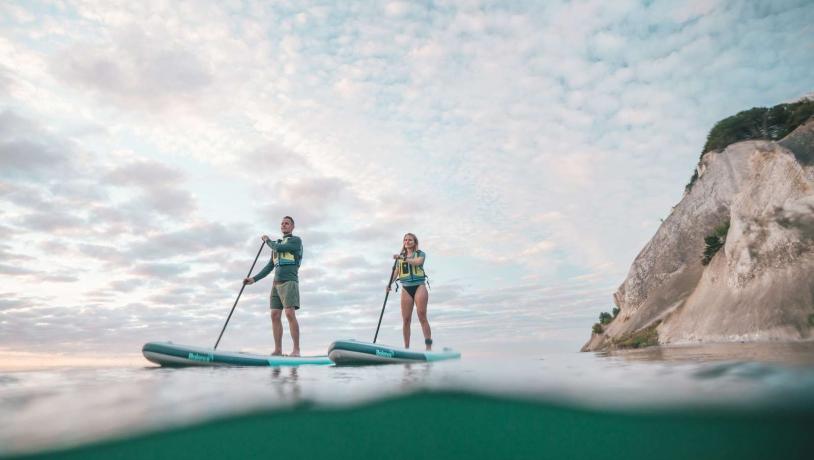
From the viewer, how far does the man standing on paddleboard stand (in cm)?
963

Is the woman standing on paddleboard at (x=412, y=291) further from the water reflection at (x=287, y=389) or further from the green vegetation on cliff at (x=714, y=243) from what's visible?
the green vegetation on cliff at (x=714, y=243)

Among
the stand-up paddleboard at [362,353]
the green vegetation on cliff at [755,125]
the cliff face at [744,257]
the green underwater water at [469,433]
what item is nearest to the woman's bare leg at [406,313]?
the stand-up paddleboard at [362,353]

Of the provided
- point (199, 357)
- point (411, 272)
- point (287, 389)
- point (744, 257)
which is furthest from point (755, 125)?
point (287, 389)

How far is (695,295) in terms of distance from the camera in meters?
22.0

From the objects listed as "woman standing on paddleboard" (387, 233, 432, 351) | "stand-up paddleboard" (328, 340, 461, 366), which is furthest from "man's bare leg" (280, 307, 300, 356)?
"woman standing on paddleboard" (387, 233, 432, 351)

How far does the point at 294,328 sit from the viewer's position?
31.7 ft

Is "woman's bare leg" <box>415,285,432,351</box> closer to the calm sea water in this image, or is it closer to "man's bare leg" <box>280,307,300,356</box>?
"man's bare leg" <box>280,307,300,356</box>

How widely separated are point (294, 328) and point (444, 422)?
6.72 metres

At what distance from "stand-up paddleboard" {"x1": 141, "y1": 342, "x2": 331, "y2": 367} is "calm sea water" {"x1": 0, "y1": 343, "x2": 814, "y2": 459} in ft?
14.3

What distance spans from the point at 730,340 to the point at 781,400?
1625 cm

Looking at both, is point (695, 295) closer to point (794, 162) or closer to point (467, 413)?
point (794, 162)

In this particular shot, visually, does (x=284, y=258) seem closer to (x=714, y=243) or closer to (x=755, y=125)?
(x=714, y=243)

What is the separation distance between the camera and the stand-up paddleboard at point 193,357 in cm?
828

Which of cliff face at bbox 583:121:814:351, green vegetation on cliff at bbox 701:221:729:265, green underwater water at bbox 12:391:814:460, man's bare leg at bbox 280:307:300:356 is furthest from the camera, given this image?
green vegetation on cliff at bbox 701:221:729:265
